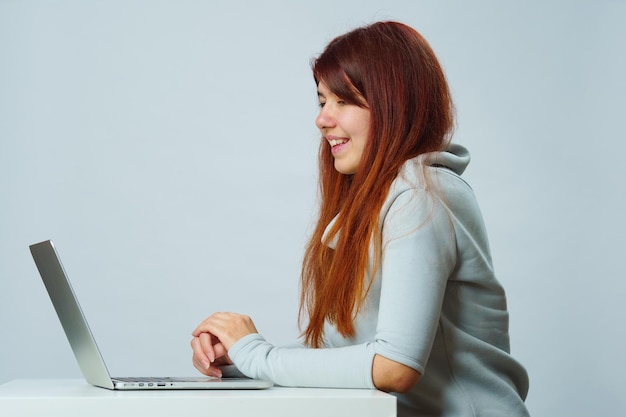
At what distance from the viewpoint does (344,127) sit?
182cm

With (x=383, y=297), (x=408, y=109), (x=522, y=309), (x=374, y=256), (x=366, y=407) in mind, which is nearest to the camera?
(x=366, y=407)

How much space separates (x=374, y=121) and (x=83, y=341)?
2.08 feet

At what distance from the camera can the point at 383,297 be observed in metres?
1.52

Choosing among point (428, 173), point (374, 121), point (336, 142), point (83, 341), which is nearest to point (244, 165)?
point (336, 142)

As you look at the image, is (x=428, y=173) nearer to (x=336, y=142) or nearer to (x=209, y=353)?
(x=336, y=142)

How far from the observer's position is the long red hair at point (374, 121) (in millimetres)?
1696

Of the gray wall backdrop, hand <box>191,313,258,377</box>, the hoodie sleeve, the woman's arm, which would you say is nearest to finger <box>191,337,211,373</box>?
hand <box>191,313,258,377</box>

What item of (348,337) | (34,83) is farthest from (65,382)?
(34,83)

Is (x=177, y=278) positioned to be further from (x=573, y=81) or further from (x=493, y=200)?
(x=573, y=81)

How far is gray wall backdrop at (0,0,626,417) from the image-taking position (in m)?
3.83

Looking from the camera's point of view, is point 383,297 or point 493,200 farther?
point 493,200

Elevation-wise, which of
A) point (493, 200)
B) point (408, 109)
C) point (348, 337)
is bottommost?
point (493, 200)

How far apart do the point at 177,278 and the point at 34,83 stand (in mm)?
944

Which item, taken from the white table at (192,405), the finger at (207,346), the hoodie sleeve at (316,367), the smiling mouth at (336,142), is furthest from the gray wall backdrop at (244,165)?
the white table at (192,405)
